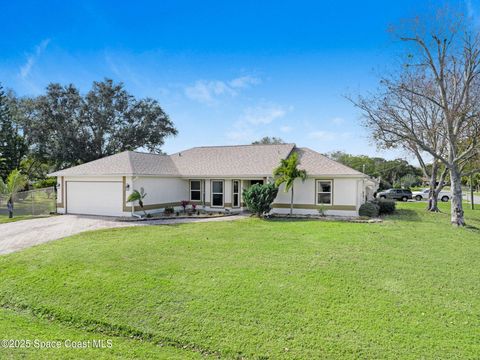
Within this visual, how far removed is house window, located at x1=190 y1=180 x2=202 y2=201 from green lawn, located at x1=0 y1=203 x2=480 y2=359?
10183mm

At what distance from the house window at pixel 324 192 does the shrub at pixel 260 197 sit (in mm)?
2893

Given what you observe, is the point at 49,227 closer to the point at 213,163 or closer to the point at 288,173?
the point at 213,163

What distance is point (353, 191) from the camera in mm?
18297

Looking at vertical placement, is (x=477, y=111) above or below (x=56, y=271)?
above

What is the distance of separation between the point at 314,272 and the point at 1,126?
4155 centimetres

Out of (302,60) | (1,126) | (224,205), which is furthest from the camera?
(1,126)

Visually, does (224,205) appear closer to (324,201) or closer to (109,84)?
(324,201)

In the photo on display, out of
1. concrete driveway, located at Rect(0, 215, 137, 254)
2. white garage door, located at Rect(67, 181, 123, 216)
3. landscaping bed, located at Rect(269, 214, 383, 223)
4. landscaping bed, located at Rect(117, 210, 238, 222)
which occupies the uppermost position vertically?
white garage door, located at Rect(67, 181, 123, 216)

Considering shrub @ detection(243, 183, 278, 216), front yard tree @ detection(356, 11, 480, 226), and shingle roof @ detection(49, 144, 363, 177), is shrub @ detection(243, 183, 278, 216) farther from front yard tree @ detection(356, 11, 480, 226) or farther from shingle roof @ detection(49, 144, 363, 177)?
front yard tree @ detection(356, 11, 480, 226)

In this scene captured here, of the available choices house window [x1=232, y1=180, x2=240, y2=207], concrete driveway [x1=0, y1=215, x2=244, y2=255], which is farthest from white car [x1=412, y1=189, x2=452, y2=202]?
concrete driveway [x1=0, y1=215, x2=244, y2=255]

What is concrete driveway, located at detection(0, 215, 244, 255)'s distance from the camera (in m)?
12.1

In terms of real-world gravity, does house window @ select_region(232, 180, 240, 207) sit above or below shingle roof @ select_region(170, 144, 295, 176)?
below

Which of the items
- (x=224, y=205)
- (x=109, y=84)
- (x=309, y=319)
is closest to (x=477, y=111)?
(x=224, y=205)

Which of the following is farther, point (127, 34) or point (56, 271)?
point (127, 34)
